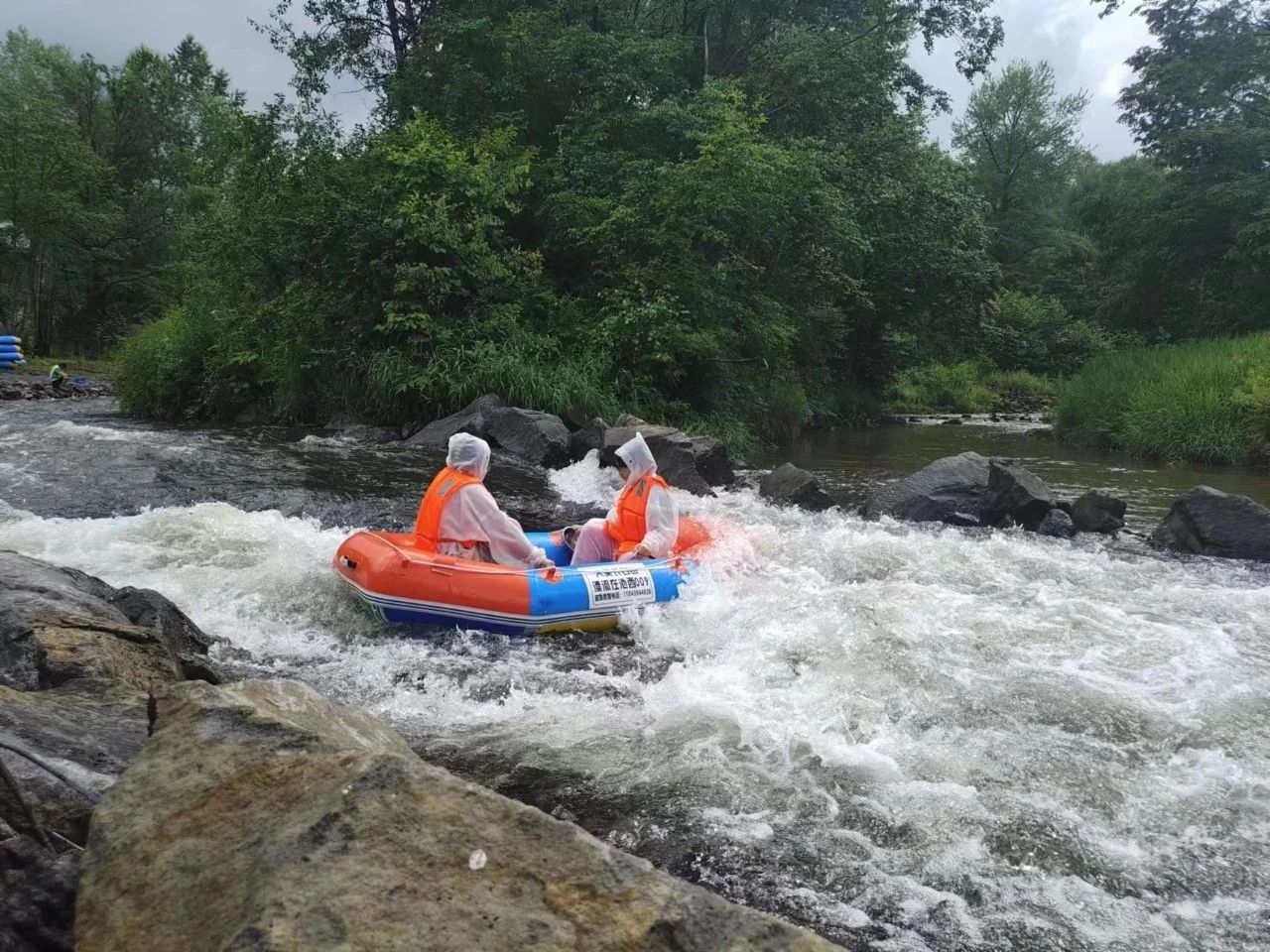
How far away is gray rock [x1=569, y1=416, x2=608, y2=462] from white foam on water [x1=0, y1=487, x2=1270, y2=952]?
501 cm

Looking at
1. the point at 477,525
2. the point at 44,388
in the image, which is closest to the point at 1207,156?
the point at 477,525

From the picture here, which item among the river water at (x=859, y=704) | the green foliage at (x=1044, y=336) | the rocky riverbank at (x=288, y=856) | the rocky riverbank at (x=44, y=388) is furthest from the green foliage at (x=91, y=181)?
the rocky riverbank at (x=288, y=856)

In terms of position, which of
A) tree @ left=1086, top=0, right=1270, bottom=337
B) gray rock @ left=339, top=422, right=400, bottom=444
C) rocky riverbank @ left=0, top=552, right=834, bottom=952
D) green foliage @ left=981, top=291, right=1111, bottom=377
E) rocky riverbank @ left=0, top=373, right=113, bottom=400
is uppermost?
tree @ left=1086, top=0, right=1270, bottom=337

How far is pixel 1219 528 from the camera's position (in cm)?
810

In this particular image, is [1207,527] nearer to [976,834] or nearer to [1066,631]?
[1066,631]

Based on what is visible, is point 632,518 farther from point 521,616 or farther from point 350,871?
point 350,871

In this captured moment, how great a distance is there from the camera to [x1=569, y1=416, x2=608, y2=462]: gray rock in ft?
41.1

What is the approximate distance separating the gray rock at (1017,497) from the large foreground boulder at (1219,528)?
1.07m

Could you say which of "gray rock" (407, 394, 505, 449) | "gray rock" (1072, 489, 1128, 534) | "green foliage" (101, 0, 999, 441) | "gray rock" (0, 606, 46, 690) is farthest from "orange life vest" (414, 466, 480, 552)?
"green foliage" (101, 0, 999, 441)

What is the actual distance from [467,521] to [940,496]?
535cm

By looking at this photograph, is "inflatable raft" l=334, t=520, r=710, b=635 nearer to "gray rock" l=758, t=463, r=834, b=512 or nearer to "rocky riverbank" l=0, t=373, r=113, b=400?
"gray rock" l=758, t=463, r=834, b=512

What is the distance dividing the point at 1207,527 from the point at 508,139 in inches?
488

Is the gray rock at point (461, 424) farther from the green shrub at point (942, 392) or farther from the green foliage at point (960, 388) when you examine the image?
the green shrub at point (942, 392)

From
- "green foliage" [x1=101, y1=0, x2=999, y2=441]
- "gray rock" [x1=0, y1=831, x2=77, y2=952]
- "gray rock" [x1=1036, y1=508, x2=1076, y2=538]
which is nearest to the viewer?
"gray rock" [x1=0, y1=831, x2=77, y2=952]
